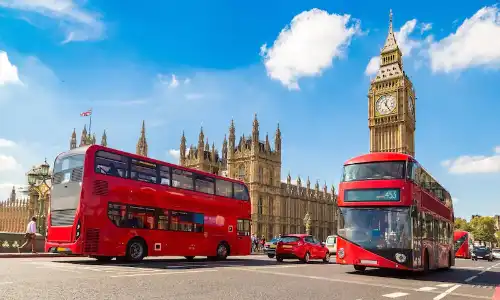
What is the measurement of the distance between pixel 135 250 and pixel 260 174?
161ft

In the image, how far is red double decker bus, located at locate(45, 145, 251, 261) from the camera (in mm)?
15328

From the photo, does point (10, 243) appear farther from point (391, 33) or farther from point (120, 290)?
point (391, 33)

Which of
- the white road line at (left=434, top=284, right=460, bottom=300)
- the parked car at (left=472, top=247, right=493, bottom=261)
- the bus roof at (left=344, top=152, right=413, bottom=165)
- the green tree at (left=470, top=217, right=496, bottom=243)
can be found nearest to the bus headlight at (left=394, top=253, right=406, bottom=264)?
the white road line at (left=434, top=284, right=460, bottom=300)

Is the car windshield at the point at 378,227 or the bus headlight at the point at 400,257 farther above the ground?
the car windshield at the point at 378,227

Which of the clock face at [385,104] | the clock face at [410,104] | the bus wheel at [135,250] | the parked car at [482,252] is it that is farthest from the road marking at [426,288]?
the clock face at [410,104]

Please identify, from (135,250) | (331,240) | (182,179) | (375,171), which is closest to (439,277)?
(375,171)

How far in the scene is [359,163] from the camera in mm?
15617

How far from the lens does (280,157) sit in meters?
69.2

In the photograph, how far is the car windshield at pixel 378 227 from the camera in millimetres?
14422

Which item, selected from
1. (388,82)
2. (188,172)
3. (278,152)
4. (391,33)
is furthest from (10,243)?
(391,33)

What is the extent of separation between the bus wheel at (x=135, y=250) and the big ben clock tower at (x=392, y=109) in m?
65.8

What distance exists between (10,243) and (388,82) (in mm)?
70053

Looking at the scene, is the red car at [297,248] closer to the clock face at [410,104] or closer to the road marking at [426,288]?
the road marking at [426,288]

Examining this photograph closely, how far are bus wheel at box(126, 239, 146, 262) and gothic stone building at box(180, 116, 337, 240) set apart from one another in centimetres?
4653
